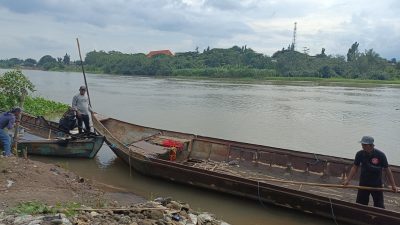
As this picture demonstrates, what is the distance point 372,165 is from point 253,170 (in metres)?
3.39

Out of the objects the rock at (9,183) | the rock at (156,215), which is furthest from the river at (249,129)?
the rock at (9,183)

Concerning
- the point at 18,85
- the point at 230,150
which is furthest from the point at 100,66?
the point at 230,150

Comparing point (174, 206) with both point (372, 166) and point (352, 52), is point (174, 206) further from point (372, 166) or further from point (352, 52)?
point (352, 52)

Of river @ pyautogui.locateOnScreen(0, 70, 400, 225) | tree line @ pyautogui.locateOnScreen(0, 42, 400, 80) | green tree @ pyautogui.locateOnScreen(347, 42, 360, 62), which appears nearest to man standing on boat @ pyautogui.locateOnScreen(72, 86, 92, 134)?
river @ pyautogui.locateOnScreen(0, 70, 400, 225)

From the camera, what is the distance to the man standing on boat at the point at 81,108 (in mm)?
10828

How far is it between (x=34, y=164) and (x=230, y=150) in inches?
180

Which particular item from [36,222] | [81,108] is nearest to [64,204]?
[36,222]

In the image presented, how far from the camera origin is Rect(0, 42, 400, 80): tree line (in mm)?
61000

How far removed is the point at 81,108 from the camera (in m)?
11.0

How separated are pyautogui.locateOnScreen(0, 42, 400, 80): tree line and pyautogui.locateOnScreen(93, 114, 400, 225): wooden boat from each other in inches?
2103

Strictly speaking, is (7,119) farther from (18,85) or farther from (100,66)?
(100,66)

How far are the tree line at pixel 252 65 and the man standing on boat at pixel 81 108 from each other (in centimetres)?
5330

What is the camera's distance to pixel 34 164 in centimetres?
805

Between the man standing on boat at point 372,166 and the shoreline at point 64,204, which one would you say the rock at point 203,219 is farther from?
the man standing on boat at point 372,166
